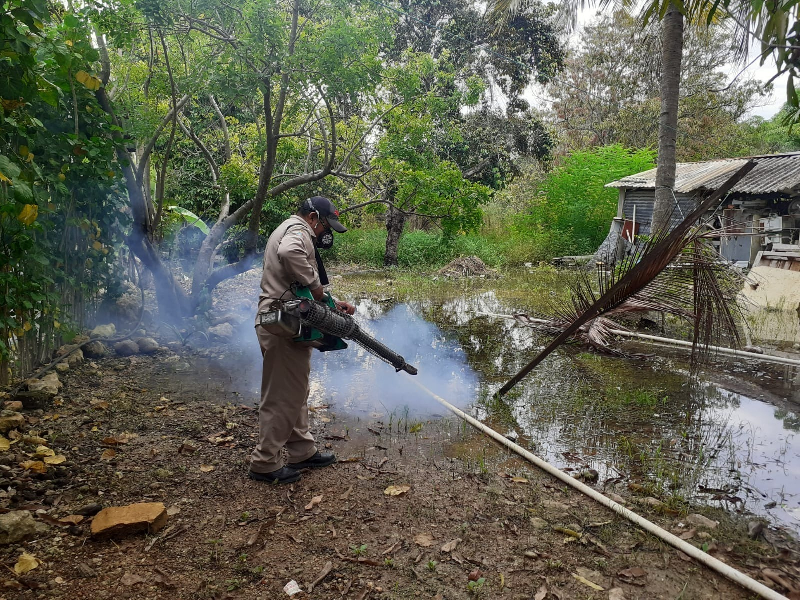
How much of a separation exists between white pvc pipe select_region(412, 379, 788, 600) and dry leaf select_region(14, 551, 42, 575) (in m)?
3.13

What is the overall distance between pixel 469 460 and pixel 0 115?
368 cm

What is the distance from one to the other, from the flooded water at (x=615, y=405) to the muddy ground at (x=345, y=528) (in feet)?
1.44

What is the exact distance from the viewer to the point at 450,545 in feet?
10.2

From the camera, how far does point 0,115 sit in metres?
2.74

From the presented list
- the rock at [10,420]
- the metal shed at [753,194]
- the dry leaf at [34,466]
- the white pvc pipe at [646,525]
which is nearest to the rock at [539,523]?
the white pvc pipe at [646,525]

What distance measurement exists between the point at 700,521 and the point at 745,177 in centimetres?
1582

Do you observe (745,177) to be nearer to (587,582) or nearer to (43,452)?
(587,582)

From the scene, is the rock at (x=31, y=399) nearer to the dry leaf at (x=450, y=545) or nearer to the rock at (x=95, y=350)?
the rock at (x=95, y=350)

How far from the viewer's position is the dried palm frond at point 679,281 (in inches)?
162

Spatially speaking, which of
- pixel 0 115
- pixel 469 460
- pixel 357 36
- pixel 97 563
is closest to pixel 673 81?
pixel 357 36

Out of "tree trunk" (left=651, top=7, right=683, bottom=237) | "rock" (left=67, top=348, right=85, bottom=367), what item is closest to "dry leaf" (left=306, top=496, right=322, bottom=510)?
"rock" (left=67, top=348, right=85, bottom=367)

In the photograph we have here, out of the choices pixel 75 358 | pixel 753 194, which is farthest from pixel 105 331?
pixel 753 194

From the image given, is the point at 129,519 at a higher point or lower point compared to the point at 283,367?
lower

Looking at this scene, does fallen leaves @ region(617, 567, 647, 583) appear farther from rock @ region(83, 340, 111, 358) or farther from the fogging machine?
rock @ region(83, 340, 111, 358)
